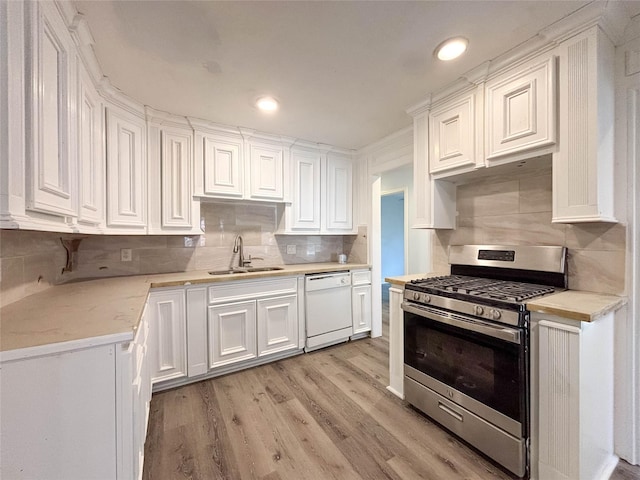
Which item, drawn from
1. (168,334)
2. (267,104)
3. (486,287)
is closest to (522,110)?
(486,287)

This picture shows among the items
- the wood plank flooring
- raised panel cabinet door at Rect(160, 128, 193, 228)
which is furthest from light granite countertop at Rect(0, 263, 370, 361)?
the wood plank flooring

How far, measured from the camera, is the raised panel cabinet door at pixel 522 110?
4.88 ft

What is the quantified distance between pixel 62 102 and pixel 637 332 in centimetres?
310

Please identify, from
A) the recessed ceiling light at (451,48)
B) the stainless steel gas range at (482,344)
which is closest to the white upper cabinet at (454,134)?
the recessed ceiling light at (451,48)

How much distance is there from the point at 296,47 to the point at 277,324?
2.28 meters

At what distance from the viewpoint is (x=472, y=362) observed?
1.55 metres

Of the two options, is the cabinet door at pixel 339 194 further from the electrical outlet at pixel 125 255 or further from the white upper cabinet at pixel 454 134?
the electrical outlet at pixel 125 255

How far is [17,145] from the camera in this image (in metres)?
0.87

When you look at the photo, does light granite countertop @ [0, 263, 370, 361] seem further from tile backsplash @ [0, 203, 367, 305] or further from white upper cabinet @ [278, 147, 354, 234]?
white upper cabinet @ [278, 147, 354, 234]

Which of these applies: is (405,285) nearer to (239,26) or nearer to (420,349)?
(420,349)

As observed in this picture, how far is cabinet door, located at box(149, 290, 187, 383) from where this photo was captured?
6.84ft

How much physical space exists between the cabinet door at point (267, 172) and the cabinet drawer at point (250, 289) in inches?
36.3

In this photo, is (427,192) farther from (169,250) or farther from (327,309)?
(169,250)

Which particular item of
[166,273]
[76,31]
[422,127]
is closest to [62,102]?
[76,31]
